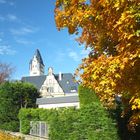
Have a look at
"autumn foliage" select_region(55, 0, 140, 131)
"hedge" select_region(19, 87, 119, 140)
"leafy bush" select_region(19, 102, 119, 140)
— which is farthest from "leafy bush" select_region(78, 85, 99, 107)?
"autumn foliage" select_region(55, 0, 140, 131)

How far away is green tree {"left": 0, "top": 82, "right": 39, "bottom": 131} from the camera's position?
3600 cm

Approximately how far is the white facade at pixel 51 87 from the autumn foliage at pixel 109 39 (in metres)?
76.0

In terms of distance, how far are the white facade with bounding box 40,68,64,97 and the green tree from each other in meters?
51.3

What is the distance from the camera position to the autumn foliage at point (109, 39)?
359 inches

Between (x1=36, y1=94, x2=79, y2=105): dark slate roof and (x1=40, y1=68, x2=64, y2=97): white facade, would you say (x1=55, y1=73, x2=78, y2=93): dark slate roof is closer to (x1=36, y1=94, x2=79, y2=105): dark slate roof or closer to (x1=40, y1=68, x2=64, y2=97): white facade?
(x1=40, y1=68, x2=64, y2=97): white facade

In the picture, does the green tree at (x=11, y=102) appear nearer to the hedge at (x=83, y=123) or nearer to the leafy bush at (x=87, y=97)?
the hedge at (x=83, y=123)

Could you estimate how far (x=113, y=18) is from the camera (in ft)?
34.0

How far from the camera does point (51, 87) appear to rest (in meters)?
89.9

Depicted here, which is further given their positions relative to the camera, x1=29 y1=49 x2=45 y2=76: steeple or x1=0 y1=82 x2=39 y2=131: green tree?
x1=29 y1=49 x2=45 y2=76: steeple

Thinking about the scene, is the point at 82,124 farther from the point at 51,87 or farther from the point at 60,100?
the point at 51,87

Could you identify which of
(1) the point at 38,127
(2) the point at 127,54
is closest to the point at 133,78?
(2) the point at 127,54

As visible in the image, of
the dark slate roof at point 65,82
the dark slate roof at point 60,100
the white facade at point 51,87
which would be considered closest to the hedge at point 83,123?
the dark slate roof at point 60,100

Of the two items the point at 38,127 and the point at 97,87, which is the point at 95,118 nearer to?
the point at 97,87

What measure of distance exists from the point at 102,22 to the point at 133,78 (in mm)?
2056
